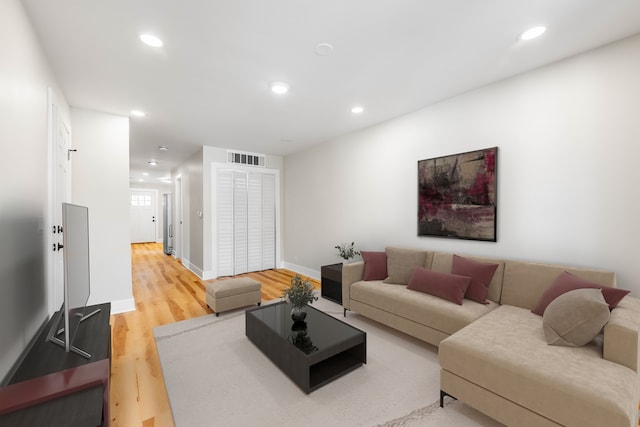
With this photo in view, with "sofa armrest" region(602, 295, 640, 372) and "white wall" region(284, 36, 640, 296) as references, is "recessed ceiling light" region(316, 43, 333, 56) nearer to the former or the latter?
"white wall" region(284, 36, 640, 296)

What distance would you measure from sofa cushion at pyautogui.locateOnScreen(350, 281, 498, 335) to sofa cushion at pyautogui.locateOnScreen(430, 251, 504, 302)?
0.10 m

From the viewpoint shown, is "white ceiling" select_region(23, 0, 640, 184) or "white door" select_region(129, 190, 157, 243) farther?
"white door" select_region(129, 190, 157, 243)

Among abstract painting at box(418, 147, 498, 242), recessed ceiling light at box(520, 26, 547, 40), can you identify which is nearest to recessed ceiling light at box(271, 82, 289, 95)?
abstract painting at box(418, 147, 498, 242)

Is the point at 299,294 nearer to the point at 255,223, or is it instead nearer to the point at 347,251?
the point at 347,251

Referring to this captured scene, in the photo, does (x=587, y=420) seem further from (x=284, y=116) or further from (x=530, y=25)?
(x=284, y=116)

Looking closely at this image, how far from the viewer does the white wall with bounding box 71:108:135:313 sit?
3.37 meters

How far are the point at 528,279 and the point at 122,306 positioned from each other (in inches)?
186

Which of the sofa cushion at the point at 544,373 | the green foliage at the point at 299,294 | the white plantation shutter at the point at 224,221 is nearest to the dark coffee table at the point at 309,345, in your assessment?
the green foliage at the point at 299,294

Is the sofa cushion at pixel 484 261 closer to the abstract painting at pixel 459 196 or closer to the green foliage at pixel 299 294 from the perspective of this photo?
Answer: the abstract painting at pixel 459 196

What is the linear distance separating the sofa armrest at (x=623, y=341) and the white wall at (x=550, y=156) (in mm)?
782

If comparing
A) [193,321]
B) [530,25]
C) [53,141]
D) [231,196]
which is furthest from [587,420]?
[231,196]

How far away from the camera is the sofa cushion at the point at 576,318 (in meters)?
1.65

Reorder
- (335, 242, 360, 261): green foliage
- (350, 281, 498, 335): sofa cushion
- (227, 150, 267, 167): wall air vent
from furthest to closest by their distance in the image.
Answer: (227, 150, 267, 167): wall air vent, (335, 242, 360, 261): green foliage, (350, 281, 498, 335): sofa cushion

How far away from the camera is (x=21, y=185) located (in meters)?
1.66
